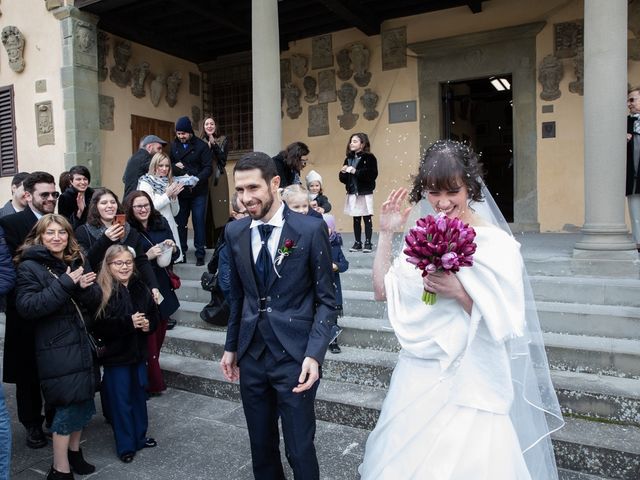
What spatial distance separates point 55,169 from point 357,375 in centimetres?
755

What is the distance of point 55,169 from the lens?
9.50 m

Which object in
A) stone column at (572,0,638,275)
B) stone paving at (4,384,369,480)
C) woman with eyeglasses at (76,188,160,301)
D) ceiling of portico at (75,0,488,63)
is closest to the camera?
stone paving at (4,384,369,480)

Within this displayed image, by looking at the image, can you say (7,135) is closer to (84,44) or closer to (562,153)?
(84,44)

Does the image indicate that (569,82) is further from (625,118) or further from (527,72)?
(625,118)

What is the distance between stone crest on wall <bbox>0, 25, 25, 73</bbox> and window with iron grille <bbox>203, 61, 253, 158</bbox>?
355cm

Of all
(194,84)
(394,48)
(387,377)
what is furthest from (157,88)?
(387,377)

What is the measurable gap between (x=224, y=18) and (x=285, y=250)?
8.20 meters

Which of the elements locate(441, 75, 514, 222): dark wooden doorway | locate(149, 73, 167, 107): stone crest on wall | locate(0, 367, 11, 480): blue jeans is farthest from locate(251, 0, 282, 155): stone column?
locate(441, 75, 514, 222): dark wooden doorway

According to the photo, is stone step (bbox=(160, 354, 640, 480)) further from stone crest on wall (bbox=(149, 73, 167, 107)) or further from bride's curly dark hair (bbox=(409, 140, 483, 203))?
stone crest on wall (bbox=(149, 73, 167, 107))

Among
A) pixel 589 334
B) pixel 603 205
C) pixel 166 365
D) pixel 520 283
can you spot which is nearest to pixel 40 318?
pixel 166 365

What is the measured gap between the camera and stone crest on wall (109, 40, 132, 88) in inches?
392

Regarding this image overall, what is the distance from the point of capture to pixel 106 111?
388 inches

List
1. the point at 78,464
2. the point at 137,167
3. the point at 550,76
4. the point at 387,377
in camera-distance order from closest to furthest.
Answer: the point at 78,464, the point at 387,377, the point at 137,167, the point at 550,76

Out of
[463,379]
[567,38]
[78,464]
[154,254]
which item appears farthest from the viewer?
[567,38]
